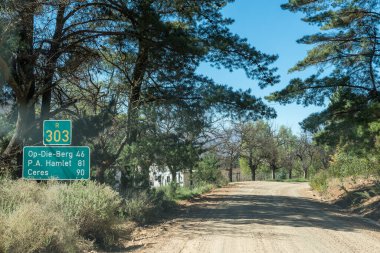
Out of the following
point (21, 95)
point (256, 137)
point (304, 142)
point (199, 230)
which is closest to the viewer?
point (199, 230)

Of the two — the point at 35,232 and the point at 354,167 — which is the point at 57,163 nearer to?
the point at 35,232

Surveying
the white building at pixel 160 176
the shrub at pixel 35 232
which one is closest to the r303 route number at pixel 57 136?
the shrub at pixel 35 232

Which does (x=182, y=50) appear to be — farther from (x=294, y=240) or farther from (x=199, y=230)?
(x=294, y=240)

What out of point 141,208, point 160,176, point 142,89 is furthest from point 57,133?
point 160,176

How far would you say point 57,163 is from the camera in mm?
12148

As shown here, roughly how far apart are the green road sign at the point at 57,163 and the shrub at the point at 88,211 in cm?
42

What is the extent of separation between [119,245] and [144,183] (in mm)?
9870

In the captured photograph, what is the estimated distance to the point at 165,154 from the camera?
862 inches

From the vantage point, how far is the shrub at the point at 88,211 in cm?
1052

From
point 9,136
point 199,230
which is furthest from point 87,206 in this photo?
point 9,136

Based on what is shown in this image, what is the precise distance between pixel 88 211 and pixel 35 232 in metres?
2.73

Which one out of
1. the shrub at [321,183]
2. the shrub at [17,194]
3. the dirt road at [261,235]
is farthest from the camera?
the shrub at [321,183]

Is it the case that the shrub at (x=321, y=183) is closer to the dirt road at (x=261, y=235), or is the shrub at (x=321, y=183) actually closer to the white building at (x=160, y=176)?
the white building at (x=160, y=176)

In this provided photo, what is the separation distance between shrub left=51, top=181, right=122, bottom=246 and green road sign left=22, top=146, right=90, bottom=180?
0.42 m
